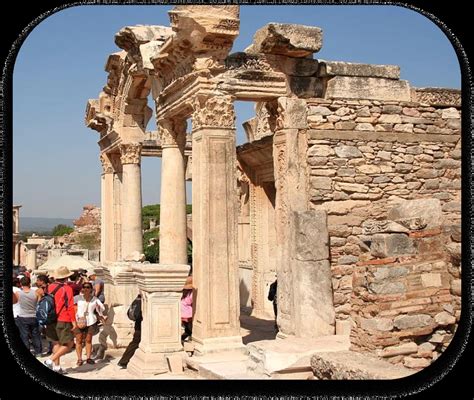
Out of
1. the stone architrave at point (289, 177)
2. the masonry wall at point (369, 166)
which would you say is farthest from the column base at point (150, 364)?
the masonry wall at point (369, 166)

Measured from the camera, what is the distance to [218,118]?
412 inches

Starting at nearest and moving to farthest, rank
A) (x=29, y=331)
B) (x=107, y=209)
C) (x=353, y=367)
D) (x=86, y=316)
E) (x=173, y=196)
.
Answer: (x=353, y=367), (x=86, y=316), (x=29, y=331), (x=173, y=196), (x=107, y=209)

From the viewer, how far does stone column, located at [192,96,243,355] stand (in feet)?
33.6

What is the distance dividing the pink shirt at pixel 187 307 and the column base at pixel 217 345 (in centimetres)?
60

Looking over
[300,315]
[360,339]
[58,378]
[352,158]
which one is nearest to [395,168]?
[352,158]

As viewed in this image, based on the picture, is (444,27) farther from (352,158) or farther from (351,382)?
(352,158)

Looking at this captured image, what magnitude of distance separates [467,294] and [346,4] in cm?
246

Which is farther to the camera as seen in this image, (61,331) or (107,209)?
(107,209)

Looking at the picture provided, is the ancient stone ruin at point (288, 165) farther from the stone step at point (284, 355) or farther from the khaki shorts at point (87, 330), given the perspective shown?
the khaki shorts at point (87, 330)

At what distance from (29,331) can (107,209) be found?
6.37m

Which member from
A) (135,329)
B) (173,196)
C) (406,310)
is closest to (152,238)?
(173,196)

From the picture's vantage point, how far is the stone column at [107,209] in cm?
1728

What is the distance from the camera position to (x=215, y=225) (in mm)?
10336

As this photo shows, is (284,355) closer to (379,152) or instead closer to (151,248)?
(379,152)
